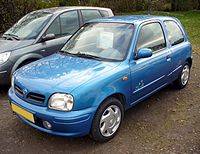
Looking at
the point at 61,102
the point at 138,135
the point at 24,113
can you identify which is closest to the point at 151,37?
the point at 138,135

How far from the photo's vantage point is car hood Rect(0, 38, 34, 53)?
5.03 metres

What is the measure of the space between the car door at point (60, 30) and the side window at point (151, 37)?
87.5 inches

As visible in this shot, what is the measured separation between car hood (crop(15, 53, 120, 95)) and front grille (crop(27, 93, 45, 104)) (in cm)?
6

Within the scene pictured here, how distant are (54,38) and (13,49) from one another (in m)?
0.96

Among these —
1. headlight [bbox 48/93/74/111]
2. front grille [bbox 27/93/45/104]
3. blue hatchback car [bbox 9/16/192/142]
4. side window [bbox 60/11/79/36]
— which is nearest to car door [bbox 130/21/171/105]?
blue hatchback car [bbox 9/16/192/142]

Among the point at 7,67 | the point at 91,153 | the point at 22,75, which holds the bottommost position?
the point at 91,153

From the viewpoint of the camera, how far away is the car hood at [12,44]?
503 cm

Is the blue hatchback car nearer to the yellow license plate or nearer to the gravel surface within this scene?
the yellow license plate

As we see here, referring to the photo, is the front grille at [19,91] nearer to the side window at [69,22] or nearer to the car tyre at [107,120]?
the car tyre at [107,120]

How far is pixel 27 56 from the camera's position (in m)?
5.11

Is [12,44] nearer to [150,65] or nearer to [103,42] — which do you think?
[103,42]

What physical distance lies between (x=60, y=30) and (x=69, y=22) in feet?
1.20

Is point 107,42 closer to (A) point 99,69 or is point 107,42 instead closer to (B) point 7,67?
(A) point 99,69

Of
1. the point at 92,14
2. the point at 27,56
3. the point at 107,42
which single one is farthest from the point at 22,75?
the point at 92,14
